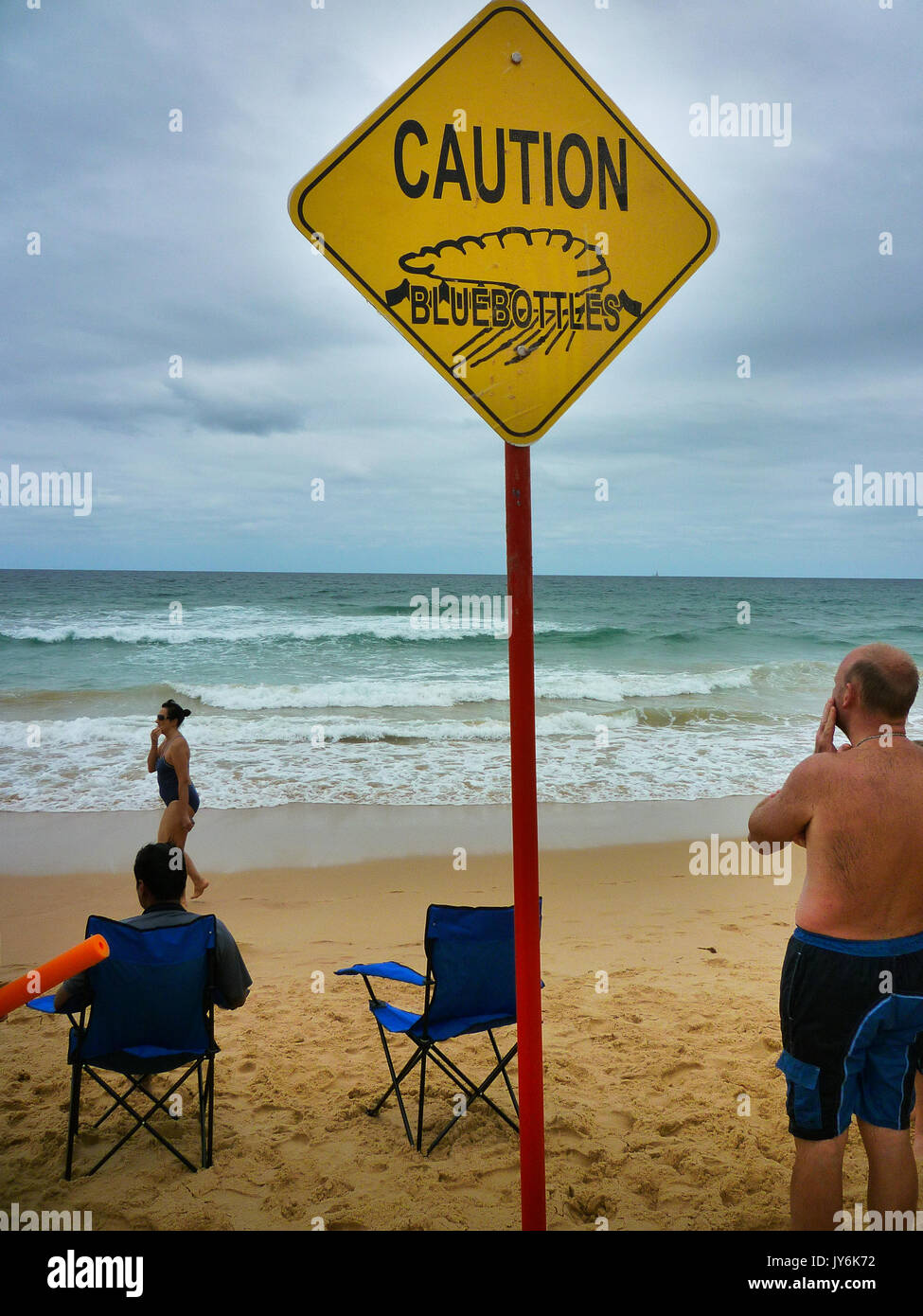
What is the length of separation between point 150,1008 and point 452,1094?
1490 mm

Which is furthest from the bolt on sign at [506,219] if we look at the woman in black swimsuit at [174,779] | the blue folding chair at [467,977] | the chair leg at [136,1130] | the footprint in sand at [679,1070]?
the woman in black swimsuit at [174,779]

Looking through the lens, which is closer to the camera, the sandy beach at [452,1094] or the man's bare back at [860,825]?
the man's bare back at [860,825]

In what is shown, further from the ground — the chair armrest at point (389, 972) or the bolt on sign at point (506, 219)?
the bolt on sign at point (506, 219)

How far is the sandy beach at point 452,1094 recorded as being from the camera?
3234 millimetres

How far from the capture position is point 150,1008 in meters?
3.52

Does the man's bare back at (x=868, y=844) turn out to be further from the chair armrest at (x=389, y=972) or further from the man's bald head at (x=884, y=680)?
the chair armrest at (x=389, y=972)

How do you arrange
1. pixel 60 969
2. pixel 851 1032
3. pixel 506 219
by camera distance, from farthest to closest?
1. pixel 851 1032
2. pixel 506 219
3. pixel 60 969

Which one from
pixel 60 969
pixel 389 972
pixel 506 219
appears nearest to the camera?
pixel 60 969

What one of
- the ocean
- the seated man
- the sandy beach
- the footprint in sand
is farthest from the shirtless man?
the ocean

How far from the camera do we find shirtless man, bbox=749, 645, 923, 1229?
2.51 metres

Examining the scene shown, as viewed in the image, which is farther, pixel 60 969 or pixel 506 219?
pixel 506 219

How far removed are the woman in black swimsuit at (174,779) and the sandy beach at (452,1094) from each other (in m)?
0.73

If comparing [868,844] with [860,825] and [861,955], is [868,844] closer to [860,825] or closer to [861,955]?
[860,825]

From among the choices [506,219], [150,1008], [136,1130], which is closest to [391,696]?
[136,1130]
